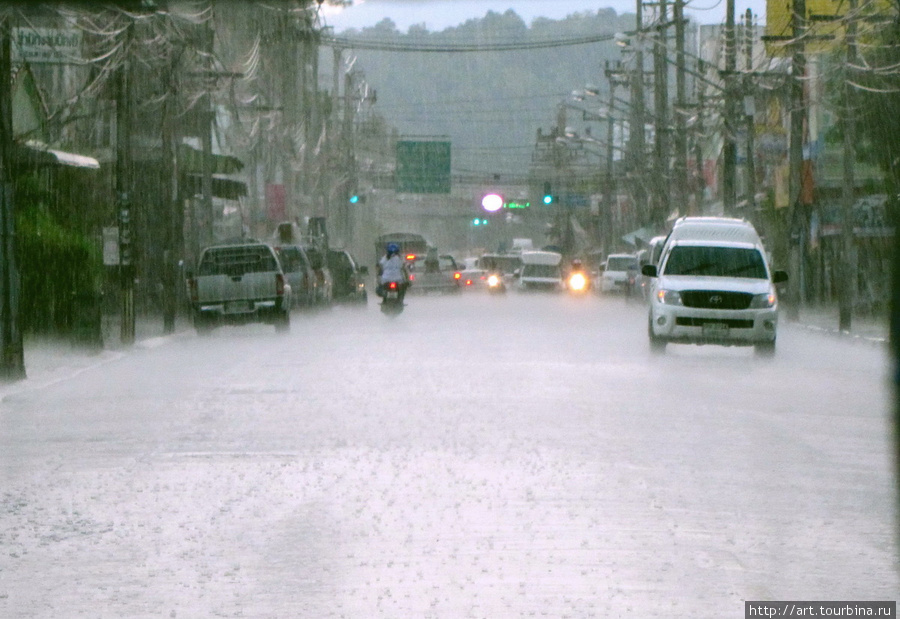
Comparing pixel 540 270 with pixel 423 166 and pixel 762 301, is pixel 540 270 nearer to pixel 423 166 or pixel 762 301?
pixel 423 166

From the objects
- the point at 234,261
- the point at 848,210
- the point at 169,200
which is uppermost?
the point at 169,200

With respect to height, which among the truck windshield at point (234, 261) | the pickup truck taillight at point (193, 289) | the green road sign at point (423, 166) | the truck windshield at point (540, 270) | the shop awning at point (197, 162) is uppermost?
the green road sign at point (423, 166)

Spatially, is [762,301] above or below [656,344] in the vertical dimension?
above

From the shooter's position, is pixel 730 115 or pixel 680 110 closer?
pixel 730 115

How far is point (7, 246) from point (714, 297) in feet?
36.1

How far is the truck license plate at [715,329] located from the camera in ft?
91.1

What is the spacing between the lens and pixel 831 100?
4838cm

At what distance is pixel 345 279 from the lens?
5725cm

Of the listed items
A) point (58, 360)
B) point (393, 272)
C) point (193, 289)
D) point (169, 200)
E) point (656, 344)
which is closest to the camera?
point (58, 360)

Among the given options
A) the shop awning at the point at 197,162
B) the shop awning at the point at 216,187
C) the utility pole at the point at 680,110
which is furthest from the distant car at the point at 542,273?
the shop awning at the point at 197,162

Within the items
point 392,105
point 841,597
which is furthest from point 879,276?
point 392,105

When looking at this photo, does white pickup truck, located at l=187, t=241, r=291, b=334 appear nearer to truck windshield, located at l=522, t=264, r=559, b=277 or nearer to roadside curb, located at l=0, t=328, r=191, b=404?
roadside curb, located at l=0, t=328, r=191, b=404

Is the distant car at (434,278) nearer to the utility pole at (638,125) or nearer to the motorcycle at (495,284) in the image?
the motorcycle at (495,284)

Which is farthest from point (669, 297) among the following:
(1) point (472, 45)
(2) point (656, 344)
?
(1) point (472, 45)
